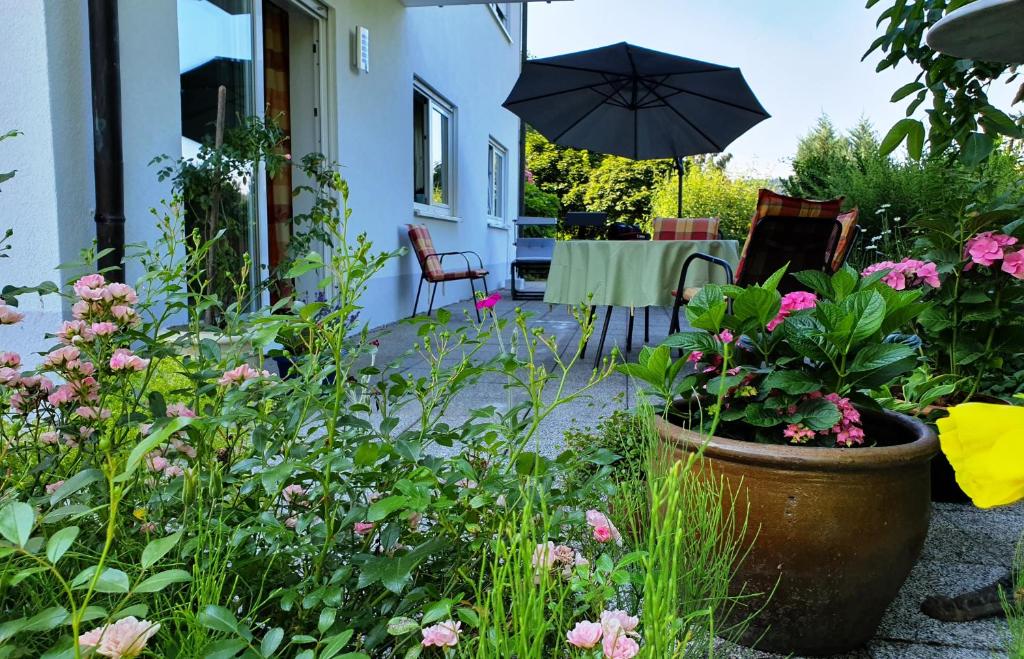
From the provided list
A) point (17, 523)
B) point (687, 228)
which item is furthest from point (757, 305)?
point (687, 228)

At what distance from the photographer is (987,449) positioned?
31 cm

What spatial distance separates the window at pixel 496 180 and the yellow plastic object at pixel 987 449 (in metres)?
10.0

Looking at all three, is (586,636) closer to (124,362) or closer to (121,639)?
(121,639)

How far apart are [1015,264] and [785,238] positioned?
55.2 inches

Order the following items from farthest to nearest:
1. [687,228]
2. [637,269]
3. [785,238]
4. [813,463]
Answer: [687,228] → [637,269] → [785,238] → [813,463]

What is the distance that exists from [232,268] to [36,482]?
2.79 m

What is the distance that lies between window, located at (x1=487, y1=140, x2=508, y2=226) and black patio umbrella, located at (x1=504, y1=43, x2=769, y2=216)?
428 centimetres

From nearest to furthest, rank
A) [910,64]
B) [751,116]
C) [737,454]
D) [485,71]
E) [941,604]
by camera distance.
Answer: [737,454] < [941,604] < [910,64] < [751,116] < [485,71]

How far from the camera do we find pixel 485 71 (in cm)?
978

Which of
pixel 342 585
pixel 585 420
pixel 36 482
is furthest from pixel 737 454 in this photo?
pixel 585 420

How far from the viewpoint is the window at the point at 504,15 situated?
34.7 feet

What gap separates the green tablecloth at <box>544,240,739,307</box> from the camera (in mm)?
3859

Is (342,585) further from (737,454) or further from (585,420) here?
(585,420)

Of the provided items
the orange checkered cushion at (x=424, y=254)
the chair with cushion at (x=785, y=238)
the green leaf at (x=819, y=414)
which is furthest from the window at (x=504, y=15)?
the green leaf at (x=819, y=414)
